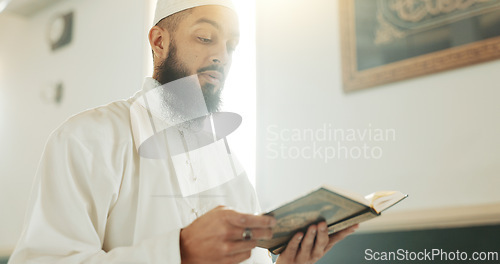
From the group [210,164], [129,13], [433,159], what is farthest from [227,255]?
[129,13]

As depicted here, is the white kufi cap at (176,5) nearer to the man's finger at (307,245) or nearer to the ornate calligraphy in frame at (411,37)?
the ornate calligraphy in frame at (411,37)

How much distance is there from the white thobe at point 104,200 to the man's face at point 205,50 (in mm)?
253

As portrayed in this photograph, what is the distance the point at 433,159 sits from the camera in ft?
6.07

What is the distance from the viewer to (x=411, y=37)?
1.96 m

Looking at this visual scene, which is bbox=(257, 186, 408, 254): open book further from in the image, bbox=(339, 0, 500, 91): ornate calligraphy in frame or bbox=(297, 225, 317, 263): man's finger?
bbox=(339, 0, 500, 91): ornate calligraphy in frame

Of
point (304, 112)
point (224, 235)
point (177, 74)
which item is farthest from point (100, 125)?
point (304, 112)

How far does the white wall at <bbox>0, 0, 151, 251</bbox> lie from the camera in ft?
9.45

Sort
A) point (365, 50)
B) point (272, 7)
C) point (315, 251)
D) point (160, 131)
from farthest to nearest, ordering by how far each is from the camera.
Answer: point (272, 7), point (365, 50), point (160, 131), point (315, 251)

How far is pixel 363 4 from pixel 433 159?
2.32ft

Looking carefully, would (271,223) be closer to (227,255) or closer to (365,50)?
(227,255)

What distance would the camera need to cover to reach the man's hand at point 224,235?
0.97 m

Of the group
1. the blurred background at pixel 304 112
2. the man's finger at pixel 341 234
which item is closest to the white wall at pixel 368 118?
the blurred background at pixel 304 112

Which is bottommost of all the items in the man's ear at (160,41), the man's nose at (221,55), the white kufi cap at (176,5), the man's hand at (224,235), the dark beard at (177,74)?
the man's hand at (224,235)

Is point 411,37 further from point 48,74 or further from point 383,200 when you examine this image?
point 48,74
